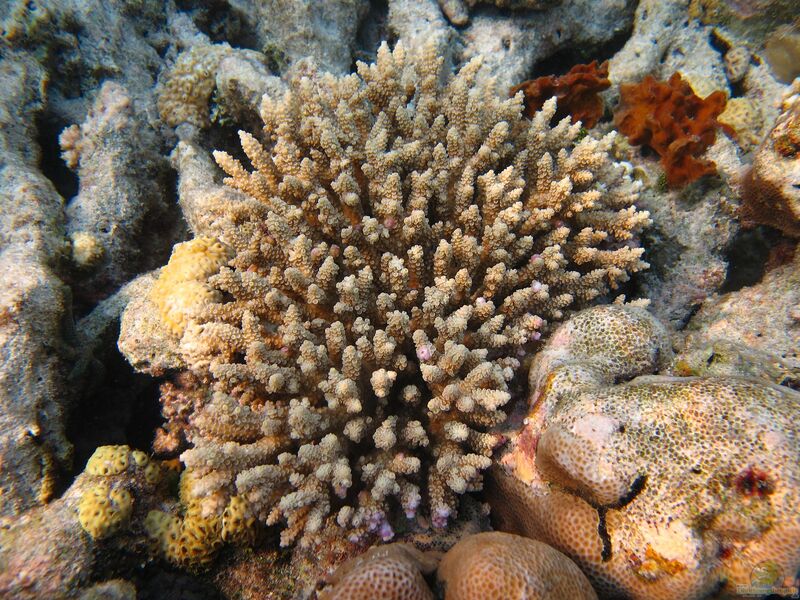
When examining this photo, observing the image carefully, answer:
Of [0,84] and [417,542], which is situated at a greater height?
[0,84]

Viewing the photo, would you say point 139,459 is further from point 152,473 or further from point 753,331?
point 753,331

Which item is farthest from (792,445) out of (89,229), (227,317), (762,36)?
(762,36)

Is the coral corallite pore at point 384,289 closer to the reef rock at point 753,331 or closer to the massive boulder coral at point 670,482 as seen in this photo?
the massive boulder coral at point 670,482

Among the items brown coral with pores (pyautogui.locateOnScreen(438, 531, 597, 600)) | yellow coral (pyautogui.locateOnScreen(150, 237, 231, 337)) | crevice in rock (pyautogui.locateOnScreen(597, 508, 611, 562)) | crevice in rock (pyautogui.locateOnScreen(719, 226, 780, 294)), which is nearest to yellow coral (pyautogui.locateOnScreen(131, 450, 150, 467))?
yellow coral (pyautogui.locateOnScreen(150, 237, 231, 337))

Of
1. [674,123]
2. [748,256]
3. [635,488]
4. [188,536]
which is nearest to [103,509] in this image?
[188,536]

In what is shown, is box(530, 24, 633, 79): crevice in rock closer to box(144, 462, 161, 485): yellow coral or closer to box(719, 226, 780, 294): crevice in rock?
box(719, 226, 780, 294): crevice in rock

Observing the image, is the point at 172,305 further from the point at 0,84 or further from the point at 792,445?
the point at 792,445

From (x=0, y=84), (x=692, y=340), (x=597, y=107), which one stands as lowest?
(x=692, y=340)
